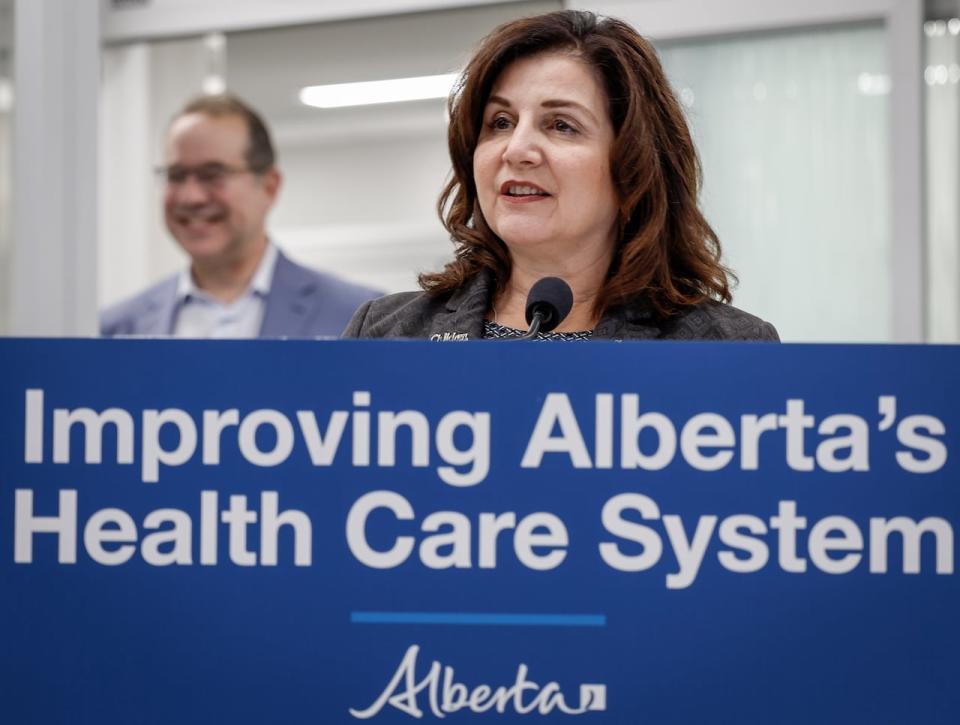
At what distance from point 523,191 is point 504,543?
79 centimetres

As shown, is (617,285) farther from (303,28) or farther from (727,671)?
→ (303,28)

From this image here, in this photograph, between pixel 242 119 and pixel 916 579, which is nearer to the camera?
pixel 916 579

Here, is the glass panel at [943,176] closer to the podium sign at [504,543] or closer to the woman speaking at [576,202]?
the woman speaking at [576,202]

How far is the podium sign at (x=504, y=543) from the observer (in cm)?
109

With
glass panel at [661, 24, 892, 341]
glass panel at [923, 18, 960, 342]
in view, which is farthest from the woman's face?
glass panel at [923, 18, 960, 342]

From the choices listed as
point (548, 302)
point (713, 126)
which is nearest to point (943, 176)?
point (713, 126)

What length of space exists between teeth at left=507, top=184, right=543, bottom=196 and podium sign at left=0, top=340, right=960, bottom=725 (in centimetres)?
69

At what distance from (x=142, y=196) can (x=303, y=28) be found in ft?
3.49

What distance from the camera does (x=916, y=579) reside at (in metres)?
1.09

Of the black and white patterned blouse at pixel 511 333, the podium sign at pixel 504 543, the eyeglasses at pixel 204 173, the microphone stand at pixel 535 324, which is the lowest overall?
the podium sign at pixel 504 543

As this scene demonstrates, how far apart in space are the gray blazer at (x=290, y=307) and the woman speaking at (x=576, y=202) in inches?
69.2

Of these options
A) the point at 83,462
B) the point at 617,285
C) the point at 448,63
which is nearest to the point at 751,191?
the point at 448,63

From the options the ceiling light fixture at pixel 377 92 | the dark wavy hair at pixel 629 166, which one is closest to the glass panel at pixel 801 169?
the ceiling light fixture at pixel 377 92

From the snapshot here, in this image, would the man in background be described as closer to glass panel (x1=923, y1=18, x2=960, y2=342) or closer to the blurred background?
the blurred background
